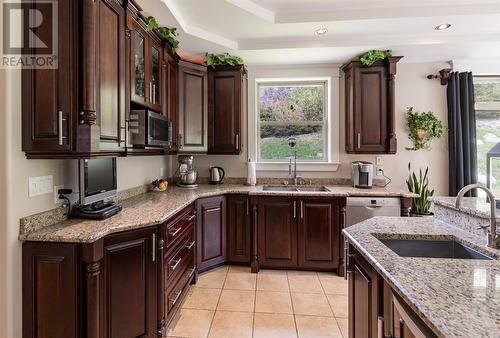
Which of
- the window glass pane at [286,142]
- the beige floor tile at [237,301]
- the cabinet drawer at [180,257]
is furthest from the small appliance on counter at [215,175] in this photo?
the beige floor tile at [237,301]

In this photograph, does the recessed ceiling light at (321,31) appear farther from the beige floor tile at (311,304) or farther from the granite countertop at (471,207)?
the beige floor tile at (311,304)

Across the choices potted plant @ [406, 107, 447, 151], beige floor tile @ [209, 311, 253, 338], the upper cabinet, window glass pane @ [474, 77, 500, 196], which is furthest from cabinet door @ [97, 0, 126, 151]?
window glass pane @ [474, 77, 500, 196]

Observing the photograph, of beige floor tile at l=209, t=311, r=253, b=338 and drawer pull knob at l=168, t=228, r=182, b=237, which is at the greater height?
drawer pull knob at l=168, t=228, r=182, b=237

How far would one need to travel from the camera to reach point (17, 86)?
1.47 m

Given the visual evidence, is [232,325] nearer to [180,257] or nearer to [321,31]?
[180,257]

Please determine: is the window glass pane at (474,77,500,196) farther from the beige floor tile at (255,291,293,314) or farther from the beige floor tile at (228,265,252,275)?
the beige floor tile at (228,265,252,275)

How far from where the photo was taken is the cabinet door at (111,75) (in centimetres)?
171

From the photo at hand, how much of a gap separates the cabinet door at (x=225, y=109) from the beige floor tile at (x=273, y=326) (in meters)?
1.91

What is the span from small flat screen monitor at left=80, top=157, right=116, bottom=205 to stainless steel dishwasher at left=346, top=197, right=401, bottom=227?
2375mm

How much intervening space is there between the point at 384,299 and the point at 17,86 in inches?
83.8

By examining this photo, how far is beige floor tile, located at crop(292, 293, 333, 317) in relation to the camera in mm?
2326

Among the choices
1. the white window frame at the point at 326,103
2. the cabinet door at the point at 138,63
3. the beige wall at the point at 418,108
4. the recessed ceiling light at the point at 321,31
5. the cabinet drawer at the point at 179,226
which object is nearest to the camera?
the cabinet drawer at the point at 179,226

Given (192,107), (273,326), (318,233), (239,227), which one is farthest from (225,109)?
(273,326)

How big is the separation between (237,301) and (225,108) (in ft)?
7.26
